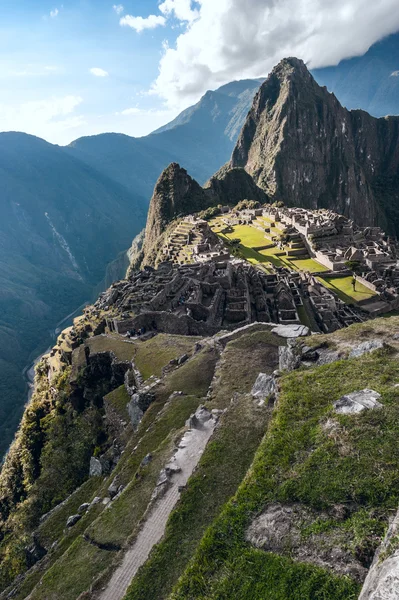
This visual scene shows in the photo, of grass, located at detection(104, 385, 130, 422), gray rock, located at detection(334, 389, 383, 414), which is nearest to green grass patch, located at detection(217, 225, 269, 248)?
grass, located at detection(104, 385, 130, 422)

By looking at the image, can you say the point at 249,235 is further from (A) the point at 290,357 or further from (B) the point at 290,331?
(A) the point at 290,357

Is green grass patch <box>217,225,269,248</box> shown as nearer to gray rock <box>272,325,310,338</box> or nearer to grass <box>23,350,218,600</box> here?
gray rock <box>272,325,310,338</box>

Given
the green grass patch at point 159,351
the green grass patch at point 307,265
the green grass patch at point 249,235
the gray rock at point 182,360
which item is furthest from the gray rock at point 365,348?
the green grass patch at point 249,235

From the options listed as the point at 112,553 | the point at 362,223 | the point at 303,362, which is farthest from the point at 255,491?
the point at 362,223

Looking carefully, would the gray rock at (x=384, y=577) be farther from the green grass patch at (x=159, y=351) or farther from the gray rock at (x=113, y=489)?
the green grass patch at (x=159, y=351)

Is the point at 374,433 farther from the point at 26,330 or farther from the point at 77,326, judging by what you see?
the point at 26,330
